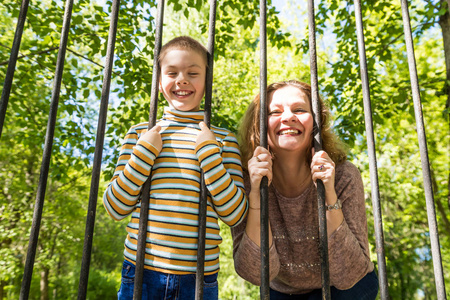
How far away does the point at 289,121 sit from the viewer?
1.82m

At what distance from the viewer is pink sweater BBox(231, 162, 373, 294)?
178 cm

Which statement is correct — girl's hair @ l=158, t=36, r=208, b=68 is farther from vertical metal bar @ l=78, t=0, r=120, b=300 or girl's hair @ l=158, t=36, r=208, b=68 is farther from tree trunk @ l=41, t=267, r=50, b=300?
tree trunk @ l=41, t=267, r=50, b=300

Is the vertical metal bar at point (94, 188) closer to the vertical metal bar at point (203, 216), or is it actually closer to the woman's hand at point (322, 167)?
the vertical metal bar at point (203, 216)

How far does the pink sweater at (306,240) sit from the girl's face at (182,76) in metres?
0.60

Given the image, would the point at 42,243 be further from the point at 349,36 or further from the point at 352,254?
the point at 352,254

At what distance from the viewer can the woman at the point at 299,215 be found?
1706 mm

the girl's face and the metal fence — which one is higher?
the girl's face

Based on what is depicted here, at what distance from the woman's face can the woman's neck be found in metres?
0.13

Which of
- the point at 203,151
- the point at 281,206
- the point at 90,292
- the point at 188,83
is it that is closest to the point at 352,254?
the point at 281,206

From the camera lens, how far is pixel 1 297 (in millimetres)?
11047

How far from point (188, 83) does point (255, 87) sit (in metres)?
11.0

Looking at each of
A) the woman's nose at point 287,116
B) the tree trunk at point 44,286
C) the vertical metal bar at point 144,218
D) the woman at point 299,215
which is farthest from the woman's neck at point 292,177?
the tree trunk at point 44,286

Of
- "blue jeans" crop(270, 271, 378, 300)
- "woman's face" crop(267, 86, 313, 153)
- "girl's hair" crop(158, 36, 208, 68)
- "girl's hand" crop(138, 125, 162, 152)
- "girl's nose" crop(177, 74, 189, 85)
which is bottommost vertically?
"blue jeans" crop(270, 271, 378, 300)

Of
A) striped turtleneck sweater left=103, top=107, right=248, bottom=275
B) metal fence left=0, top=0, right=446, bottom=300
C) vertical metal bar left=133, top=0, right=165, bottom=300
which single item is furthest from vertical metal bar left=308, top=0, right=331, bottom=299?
vertical metal bar left=133, top=0, right=165, bottom=300
